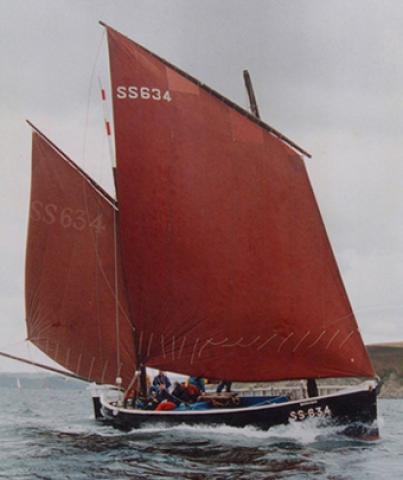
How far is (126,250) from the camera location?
2830 cm

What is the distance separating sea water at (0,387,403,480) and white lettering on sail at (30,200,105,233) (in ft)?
29.0

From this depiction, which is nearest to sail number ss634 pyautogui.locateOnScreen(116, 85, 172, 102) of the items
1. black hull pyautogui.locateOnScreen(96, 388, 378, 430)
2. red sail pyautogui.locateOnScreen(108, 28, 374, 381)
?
red sail pyautogui.locateOnScreen(108, 28, 374, 381)

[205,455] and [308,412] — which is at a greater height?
[308,412]

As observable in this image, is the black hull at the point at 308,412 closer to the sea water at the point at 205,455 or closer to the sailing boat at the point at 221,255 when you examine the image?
the sailing boat at the point at 221,255

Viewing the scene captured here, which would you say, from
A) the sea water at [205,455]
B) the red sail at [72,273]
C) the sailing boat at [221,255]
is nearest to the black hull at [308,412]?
the sailing boat at [221,255]

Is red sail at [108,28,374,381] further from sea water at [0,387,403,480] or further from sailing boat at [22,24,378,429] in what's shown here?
sea water at [0,387,403,480]

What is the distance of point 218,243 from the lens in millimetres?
26844

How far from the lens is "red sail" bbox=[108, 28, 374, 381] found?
25969 mm

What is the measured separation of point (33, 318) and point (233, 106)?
13.3 meters

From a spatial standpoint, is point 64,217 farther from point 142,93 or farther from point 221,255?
point 221,255

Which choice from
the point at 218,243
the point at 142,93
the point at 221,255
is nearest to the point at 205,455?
the point at 221,255

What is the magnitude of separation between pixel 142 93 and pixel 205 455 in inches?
540

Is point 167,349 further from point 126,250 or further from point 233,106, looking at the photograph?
point 233,106

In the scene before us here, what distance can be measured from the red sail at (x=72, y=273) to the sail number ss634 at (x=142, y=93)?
493 centimetres
